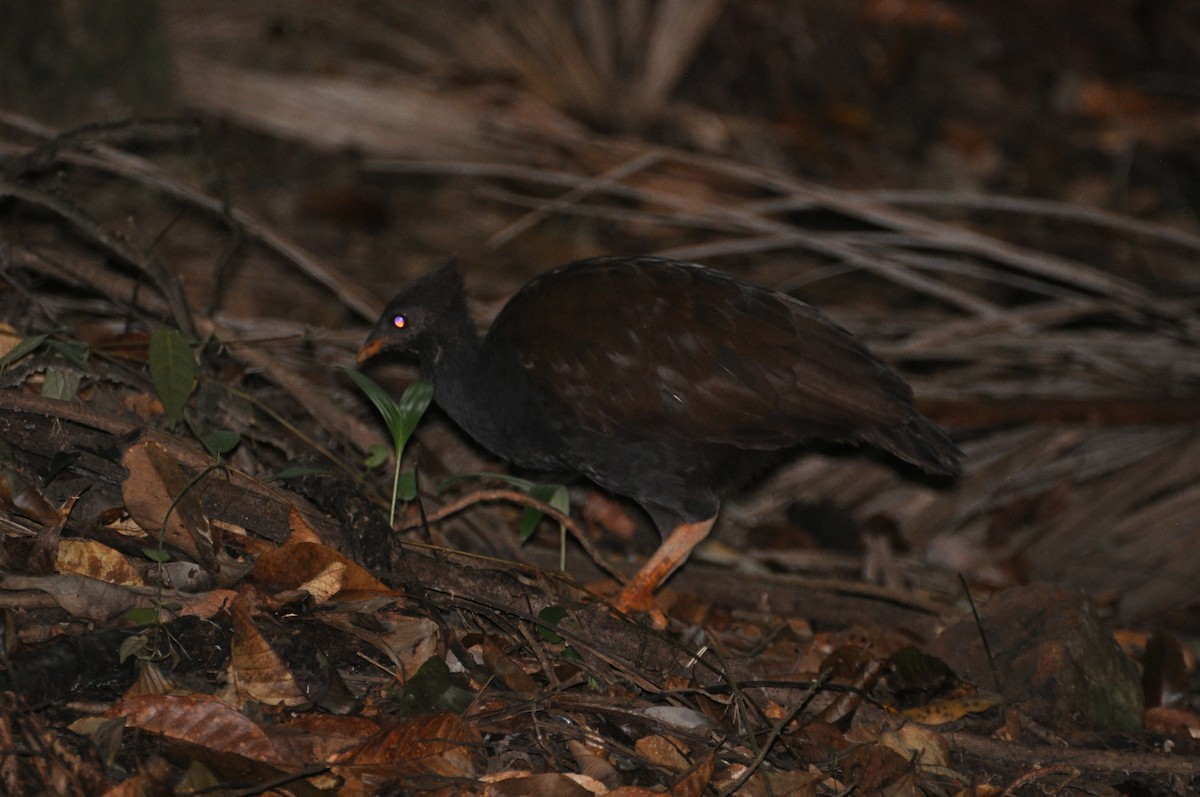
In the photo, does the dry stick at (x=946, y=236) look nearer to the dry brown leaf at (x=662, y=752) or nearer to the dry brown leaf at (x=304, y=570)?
the dry brown leaf at (x=304, y=570)

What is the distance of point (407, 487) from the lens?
151 inches

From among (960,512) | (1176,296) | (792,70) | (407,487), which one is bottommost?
(960,512)

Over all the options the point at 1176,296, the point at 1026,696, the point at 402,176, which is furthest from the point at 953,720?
the point at 402,176

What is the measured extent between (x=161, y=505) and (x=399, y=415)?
32.3 inches

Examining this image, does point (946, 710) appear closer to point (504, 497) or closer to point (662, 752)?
point (662, 752)

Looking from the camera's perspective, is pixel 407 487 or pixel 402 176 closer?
pixel 407 487

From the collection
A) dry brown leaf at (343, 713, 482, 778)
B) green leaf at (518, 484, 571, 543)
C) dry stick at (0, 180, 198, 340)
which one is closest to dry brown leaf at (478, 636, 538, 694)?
dry brown leaf at (343, 713, 482, 778)

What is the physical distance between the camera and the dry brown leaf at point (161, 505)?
3090 millimetres

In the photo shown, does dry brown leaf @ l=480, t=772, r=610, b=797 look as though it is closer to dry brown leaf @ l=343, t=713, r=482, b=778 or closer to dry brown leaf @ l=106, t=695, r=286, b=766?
dry brown leaf @ l=343, t=713, r=482, b=778

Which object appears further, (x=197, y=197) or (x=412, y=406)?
(x=197, y=197)

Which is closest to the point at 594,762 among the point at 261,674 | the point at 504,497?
the point at 261,674

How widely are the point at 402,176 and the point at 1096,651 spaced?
17.0ft

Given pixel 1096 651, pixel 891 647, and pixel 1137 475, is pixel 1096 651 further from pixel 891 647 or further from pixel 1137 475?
pixel 1137 475

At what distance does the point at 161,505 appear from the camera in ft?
10.2
